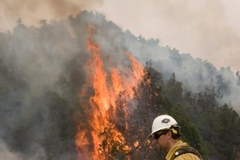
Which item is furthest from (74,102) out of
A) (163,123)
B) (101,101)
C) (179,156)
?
(179,156)

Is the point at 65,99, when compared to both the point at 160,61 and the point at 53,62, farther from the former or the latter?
the point at 160,61

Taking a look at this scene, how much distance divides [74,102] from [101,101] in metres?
2.74

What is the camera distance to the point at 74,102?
45438mm

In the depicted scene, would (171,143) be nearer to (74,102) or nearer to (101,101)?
(101,101)

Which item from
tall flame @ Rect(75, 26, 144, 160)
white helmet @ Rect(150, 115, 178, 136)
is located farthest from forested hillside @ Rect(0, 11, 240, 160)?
white helmet @ Rect(150, 115, 178, 136)

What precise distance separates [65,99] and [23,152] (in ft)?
23.8

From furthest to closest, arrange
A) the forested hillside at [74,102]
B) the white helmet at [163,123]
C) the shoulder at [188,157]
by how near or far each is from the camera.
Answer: the forested hillside at [74,102], the white helmet at [163,123], the shoulder at [188,157]

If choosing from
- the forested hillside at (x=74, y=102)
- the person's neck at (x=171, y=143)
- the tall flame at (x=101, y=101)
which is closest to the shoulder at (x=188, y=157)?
the person's neck at (x=171, y=143)

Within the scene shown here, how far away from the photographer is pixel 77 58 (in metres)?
51.1

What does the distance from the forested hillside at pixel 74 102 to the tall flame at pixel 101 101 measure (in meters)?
0.14

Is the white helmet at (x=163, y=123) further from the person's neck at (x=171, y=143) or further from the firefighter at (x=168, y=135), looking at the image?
the person's neck at (x=171, y=143)

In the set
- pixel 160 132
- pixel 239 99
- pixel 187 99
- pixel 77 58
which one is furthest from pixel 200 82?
pixel 160 132

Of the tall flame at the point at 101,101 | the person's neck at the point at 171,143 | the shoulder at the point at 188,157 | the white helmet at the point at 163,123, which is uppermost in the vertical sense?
the tall flame at the point at 101,101

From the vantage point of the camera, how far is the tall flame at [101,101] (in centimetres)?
4153
